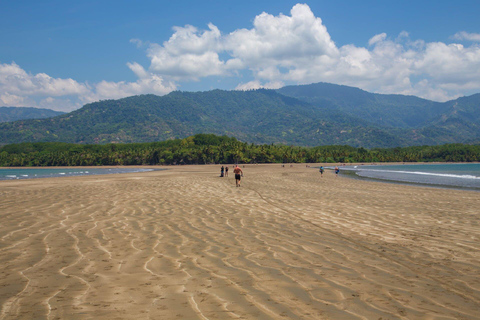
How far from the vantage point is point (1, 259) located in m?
6.64

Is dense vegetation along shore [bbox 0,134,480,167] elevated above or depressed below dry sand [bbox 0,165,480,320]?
above

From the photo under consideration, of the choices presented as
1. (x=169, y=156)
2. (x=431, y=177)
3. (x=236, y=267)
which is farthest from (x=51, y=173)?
(x=236, y=267)

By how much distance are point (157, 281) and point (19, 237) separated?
558 centimetres

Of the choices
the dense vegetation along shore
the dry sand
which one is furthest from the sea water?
the dry sand

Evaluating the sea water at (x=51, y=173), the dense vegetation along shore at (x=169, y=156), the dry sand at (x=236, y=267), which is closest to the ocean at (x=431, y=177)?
the dry sand at (x=236, y=267)

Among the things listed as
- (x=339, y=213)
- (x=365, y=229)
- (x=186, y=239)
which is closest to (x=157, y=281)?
(x=186, y=239)

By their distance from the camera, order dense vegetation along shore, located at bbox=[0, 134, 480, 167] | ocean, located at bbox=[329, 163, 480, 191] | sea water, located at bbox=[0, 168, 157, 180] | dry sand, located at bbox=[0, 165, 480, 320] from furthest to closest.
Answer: dense vegetation along shore, located at bbox=[0, 134, 480, 167] < sea water, located at bbox=[0, 168, 157, 180] < ocean, located at bbox=[329, 163, 480, 191] < dry sand, located at bbox=[0, 165, 480, 320]

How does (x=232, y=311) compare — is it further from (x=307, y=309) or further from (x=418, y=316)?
(x=418, y=316)

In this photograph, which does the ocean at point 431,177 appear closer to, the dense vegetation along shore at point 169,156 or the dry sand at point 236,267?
the dry sand at point 236,267

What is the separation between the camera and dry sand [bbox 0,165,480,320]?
14.3 feet

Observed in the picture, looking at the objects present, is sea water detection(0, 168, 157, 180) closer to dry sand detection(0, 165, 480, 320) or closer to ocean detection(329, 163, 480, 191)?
ocean detection(329, 163, 480, 191)

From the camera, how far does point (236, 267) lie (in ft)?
20.1

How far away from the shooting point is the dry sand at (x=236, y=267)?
4367mm

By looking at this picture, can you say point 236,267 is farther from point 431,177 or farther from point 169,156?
point 169,156
